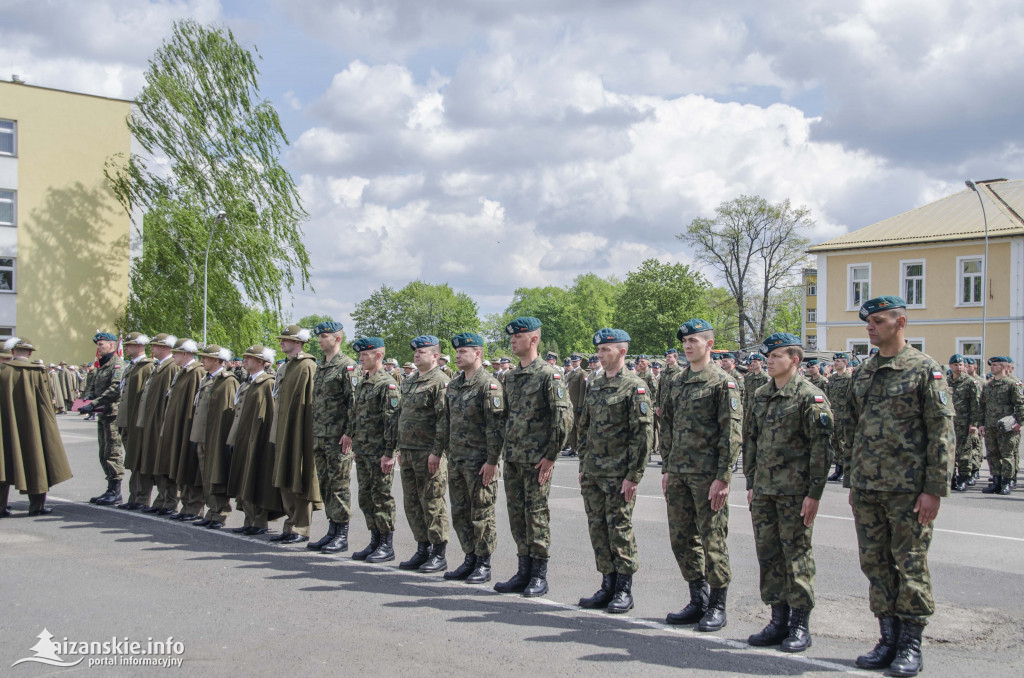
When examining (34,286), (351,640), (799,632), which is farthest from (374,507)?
(34,286)

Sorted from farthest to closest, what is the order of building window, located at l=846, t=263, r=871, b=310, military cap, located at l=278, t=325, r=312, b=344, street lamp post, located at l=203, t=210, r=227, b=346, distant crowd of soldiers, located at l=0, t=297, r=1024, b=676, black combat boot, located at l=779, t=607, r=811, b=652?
building window, located at l=846, t=263, r=871, b=310, street lamp post, located at l=203, t=210, r=227, b=346, military cap, located at l=278, t=325, r=312, b=344, black combat boot, located at l=779, t=607, r=811, b=652, distant crowd of soldiers, located at l=0, t=297, r=1024, b=676

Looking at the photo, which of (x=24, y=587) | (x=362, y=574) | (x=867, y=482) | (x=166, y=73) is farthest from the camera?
(x=166, y=73)

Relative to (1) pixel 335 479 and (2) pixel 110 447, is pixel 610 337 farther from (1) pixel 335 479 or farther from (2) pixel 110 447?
(2) pixel 110 447

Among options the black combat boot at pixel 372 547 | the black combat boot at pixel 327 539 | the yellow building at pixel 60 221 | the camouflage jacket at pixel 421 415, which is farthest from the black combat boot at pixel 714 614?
the yellow building at pixel 60 221

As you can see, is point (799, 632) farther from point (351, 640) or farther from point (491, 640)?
point (351, 640)

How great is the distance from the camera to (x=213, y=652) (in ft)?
17.9

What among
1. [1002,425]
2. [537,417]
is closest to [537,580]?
[537,417]

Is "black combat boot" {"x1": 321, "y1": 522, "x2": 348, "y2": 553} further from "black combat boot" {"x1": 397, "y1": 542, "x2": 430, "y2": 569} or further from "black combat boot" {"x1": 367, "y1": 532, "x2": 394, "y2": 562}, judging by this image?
"black combat boot" {"x1": 397, "y1": 542, "x2": 430, "y2": 569}

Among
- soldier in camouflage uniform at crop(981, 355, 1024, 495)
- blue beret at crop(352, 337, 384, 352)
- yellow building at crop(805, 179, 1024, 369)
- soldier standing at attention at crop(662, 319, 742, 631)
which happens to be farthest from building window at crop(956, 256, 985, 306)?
soldier standing at attention at crop(662, 319, 742, 631)

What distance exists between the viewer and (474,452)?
751 cm

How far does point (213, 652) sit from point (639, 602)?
305 centimetres

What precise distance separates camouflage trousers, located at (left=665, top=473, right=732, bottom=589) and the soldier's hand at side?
1.29 meters

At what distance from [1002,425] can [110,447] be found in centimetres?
1315

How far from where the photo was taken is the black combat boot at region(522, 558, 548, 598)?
688 cm
